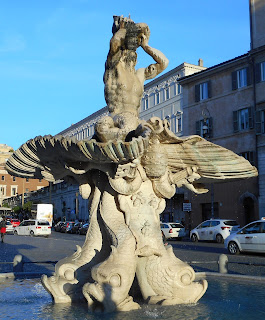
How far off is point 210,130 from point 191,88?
5.28 metres

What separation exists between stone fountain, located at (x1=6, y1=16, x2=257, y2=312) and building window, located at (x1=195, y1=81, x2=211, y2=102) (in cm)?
3442

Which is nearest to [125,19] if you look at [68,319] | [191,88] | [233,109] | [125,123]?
[125,123]

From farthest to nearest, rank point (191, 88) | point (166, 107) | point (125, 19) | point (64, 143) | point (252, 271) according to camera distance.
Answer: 1. point (166, 107)
2. point (191, 88)
3. point (252, 271)
4. point (125, 19)
5. point (64, 143)

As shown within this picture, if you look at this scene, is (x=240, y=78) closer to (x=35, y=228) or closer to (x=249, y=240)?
(x=249, y=240)

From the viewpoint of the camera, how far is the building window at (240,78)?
3697cm

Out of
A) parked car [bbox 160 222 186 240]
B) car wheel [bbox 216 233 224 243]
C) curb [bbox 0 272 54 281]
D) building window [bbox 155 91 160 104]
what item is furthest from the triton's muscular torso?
building window [bbox 155 91 160 104]

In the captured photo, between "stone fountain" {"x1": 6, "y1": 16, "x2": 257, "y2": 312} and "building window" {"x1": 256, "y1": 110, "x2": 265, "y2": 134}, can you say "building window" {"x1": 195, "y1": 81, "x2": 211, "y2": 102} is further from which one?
"stone fountain" {"x1": 6, "y1": 16, "x2": 257, "y2": 312}

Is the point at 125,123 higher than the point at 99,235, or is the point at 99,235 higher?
the point at 125,123

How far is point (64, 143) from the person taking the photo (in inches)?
221

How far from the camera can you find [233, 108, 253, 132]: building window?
1438 inches

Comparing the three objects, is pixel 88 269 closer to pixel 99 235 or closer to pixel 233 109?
pixel 99 235

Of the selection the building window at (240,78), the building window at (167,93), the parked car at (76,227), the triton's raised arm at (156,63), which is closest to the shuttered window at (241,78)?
the building window at (240,78)

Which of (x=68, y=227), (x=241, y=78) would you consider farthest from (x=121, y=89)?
(x=68, y=227)

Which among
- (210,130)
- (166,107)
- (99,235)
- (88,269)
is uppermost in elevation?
(166,107)
